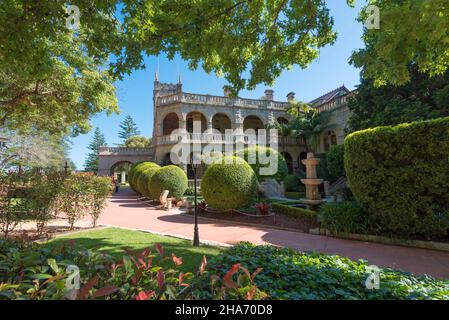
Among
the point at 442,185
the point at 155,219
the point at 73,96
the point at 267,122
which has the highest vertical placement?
the point at 267,122

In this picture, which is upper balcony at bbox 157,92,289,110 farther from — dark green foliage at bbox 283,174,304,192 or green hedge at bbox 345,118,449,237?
green hedge at bbox 345,118,449,237

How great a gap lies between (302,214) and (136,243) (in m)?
6.40

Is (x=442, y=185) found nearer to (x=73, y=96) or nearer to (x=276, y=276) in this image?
(x=276, y=276)

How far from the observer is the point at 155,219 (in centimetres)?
1025

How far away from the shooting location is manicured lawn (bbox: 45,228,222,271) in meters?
4.94

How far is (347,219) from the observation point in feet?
22.7

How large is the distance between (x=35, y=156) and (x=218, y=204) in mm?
24276

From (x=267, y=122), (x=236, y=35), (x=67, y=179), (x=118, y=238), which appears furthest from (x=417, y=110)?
(x=67, y=179)

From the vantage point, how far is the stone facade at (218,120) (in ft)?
72.9

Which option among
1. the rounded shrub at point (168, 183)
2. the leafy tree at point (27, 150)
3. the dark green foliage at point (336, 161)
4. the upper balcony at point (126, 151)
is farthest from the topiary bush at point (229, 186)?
the upper balcony at point (126, 151)

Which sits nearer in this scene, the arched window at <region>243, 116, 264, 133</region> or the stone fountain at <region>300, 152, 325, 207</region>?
the stone fountain at <region>300, 152, 325, 207</region>

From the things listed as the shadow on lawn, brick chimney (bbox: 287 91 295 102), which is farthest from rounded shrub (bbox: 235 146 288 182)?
brick chimney (bbox: 287 91 295 102)

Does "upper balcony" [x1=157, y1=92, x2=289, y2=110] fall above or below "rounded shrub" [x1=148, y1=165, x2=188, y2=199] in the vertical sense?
above

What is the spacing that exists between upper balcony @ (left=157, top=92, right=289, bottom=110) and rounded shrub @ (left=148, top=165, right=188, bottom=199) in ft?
37.5
